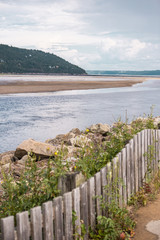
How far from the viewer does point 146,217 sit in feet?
18.4

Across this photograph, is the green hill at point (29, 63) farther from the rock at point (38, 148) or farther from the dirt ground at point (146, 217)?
the dirt ground at point (146, 217)

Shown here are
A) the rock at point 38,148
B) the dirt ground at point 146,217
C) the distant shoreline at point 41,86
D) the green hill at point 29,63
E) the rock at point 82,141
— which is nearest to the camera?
the dirt ground at point 146,217

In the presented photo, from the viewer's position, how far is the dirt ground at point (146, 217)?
498 cm

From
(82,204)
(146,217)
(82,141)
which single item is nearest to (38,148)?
(82,141)

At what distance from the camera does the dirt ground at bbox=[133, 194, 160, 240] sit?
196 inches

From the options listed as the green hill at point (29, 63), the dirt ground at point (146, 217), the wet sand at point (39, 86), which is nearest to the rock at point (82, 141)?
the dirt ground at point (146, 217)

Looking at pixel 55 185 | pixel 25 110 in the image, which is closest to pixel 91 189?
pixel 55 185

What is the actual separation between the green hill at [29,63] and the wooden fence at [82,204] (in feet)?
503

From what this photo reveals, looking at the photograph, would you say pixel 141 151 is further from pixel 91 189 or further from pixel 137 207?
pixel 91 189

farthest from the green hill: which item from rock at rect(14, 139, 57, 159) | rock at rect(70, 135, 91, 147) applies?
rock at rect(70, 135, 91, 147)

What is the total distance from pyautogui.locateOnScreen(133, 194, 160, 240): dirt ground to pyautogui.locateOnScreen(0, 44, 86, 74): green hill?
15392 centimetres

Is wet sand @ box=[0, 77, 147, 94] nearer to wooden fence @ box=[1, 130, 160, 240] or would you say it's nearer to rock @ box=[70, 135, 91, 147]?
rock @ box=[70, 135, 91, 147]

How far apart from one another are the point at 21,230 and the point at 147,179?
419cm

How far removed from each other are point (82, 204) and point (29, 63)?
17203 centimetres
